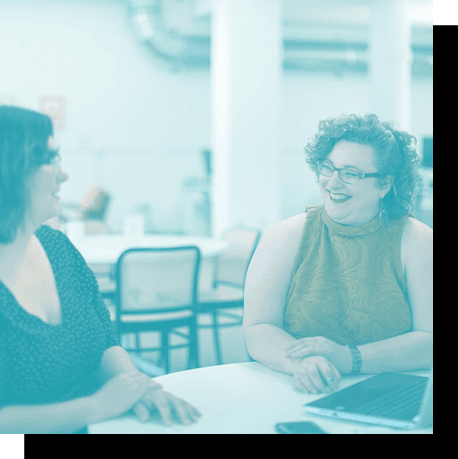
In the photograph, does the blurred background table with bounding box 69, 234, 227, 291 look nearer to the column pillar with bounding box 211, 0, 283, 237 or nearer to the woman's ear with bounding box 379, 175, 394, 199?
the woman's ear with bounding box 379, 175, 394, 199

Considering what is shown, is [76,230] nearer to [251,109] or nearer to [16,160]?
[16,160]

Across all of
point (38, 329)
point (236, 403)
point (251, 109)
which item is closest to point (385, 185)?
point (236, 403)

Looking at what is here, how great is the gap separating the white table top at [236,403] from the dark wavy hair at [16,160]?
0.36 m

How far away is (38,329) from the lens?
0.90 meters

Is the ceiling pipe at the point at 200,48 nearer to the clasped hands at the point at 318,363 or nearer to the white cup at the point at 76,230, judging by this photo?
the white cup at the point at 76,230

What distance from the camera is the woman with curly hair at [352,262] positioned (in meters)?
1.23

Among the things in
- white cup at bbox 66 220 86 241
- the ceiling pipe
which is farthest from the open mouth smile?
the ceiling pipe

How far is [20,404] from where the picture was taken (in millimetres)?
888

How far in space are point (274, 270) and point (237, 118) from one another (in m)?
4.31

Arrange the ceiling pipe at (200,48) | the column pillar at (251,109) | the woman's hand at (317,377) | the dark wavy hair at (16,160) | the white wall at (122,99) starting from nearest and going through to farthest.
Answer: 1. the dark wavy hair at (16,160)
2. the woman's hand at (317,377)
3. the column pillar at (251,109)
4. the ceiling pipe at (200,48)
5. the white wall at (122,99)

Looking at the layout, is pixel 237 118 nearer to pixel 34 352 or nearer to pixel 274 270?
pixel 274 270

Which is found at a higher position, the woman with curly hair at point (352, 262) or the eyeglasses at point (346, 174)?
the eyeglasses at point (346, 174)

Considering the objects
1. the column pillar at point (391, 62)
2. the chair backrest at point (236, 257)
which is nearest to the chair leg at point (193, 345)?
the chair backrest at point (236, 257)

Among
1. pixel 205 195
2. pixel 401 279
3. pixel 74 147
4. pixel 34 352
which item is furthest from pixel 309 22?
pixel 34 352
